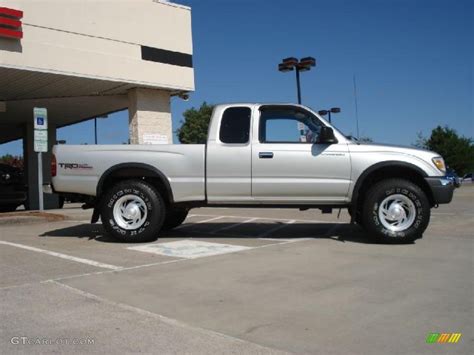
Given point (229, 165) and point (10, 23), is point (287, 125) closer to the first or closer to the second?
point (229, 165)

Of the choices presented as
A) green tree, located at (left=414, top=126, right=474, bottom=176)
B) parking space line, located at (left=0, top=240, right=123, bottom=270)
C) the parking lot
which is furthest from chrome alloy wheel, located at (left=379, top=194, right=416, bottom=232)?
green tree, located at (left=414, top=126, right=474, bottom=176)

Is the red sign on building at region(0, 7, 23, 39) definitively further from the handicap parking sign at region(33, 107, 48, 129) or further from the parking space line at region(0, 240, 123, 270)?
the parking space line at region(0, 240, 123, 270)

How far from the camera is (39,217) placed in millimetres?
11312

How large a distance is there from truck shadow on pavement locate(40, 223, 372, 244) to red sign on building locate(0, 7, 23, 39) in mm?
6430

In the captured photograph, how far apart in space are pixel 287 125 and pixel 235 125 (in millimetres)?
797

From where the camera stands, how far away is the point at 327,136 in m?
7.71

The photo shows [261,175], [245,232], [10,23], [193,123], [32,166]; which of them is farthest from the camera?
[193,123]

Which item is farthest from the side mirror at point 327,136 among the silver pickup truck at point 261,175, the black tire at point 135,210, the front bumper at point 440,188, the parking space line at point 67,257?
the parking space line at point 67,257

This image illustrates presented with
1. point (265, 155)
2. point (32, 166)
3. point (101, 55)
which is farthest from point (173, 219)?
point (32, 166)

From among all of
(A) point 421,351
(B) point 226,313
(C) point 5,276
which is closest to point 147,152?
(C) point 5,276

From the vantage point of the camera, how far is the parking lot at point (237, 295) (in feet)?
12.1

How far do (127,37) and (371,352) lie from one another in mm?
14913

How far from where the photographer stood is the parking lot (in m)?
3.68

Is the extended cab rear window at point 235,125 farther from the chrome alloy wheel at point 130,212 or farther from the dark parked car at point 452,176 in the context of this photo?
the dark parked car at point 452,176
